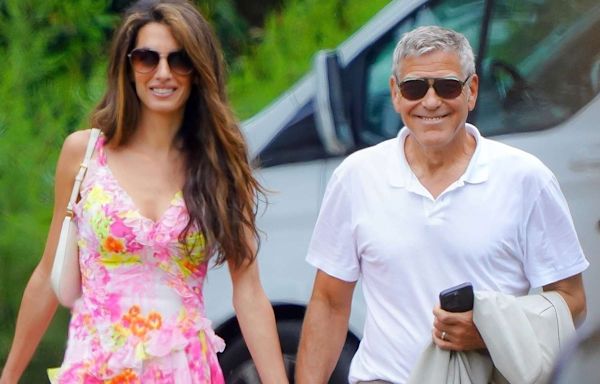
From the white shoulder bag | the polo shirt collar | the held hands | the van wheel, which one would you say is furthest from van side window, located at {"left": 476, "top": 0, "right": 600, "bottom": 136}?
the white shoulder bag

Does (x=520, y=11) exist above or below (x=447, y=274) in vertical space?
above

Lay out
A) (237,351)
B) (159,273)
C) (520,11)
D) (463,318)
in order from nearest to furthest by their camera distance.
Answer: (463,318), (159,273), (520,11), (237,351)

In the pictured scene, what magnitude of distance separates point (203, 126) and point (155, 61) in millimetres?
232

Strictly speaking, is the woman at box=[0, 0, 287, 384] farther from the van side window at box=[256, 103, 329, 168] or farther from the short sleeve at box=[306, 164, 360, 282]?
the van side window at box=[256, 103, 329, 168]

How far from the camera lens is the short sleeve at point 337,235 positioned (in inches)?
165

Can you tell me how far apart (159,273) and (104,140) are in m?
0.42

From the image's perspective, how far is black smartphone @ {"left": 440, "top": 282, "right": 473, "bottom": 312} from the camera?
3809 millimetres

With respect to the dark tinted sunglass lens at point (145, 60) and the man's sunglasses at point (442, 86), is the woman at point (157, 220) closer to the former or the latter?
the dark tinted sunglass lens at point (145, 60)

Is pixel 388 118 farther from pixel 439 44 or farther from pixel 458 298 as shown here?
pixel 458 298

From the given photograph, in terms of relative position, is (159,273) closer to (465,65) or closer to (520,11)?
(465,65)

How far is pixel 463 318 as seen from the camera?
152 inches

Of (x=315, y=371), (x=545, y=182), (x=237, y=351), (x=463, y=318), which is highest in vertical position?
(x=545, y=182)

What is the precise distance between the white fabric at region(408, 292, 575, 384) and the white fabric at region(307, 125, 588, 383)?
123 millimetres

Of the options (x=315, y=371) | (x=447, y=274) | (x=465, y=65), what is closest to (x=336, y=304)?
(x=315, y=371)
